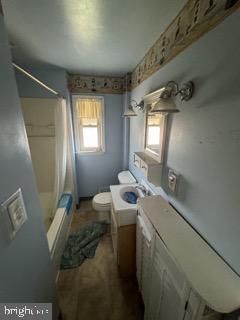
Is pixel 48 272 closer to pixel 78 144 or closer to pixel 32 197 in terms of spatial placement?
pixel 32 197

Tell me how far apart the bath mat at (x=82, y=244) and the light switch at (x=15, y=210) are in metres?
1.43

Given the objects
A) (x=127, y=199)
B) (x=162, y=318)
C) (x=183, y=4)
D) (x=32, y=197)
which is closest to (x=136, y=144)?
(x=127, y=199)

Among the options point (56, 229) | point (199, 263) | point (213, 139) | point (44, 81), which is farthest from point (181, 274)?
point (44, 81)

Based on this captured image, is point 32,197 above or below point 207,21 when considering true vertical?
below

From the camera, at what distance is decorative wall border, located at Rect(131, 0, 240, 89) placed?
76 cm

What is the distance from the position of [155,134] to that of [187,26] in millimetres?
864

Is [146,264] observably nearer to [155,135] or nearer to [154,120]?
[155,135]

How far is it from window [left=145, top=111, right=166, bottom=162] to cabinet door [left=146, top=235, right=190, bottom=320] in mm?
799

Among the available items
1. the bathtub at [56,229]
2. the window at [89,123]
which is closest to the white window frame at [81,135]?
the window at [89,123]

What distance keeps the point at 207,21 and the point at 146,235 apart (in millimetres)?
1506

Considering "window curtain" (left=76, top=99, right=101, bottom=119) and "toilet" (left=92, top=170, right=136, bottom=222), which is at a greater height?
"window curtain" (left=76, top=99, right=101, bottom=119)

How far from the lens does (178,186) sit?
3.84 feet

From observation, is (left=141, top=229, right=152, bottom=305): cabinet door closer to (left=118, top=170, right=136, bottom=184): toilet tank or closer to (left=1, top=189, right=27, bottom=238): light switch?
(left=1, top=189, right=27, bottom=238): light switch

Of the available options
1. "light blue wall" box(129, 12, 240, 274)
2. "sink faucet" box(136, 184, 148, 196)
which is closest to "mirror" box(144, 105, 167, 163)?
"light blue wall" box(129, 12, 240, 274)
